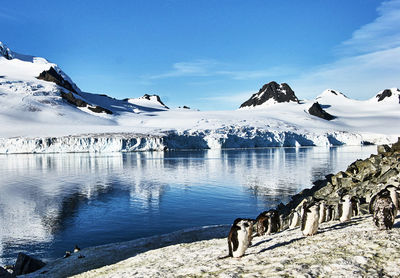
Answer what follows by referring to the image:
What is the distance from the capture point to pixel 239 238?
7.24m

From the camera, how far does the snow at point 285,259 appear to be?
583cm

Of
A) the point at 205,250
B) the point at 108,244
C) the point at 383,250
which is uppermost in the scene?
the point at 383,250

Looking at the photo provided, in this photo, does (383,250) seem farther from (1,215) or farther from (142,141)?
(142,141)

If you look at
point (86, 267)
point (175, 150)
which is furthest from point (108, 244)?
point (175, 150)

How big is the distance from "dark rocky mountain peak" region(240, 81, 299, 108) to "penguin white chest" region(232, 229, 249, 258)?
180 meters

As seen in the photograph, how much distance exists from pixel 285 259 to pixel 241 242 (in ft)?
3.28

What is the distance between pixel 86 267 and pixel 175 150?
233 feet

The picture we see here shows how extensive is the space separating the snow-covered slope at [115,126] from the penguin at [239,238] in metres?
67.7

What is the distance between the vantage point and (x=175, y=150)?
80.9 m

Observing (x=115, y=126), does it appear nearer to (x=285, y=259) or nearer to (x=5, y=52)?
(x=5, y=52)

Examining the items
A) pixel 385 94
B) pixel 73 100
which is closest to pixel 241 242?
pixel 73 100

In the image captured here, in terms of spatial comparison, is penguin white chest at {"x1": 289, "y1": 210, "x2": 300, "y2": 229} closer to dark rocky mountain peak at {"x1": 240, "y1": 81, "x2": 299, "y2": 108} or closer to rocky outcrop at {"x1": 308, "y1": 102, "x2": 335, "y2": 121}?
rocky outcrop at {"x1": 308, "y1": 102, "x2": 335, "y2": 121}

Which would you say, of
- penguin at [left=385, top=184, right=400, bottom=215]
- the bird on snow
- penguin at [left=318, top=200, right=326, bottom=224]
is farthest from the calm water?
penguin at [left=385, top=184, right=400, bottom=215]

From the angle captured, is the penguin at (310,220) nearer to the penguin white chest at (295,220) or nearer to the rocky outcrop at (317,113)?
the penguin white chest at (295,220)
